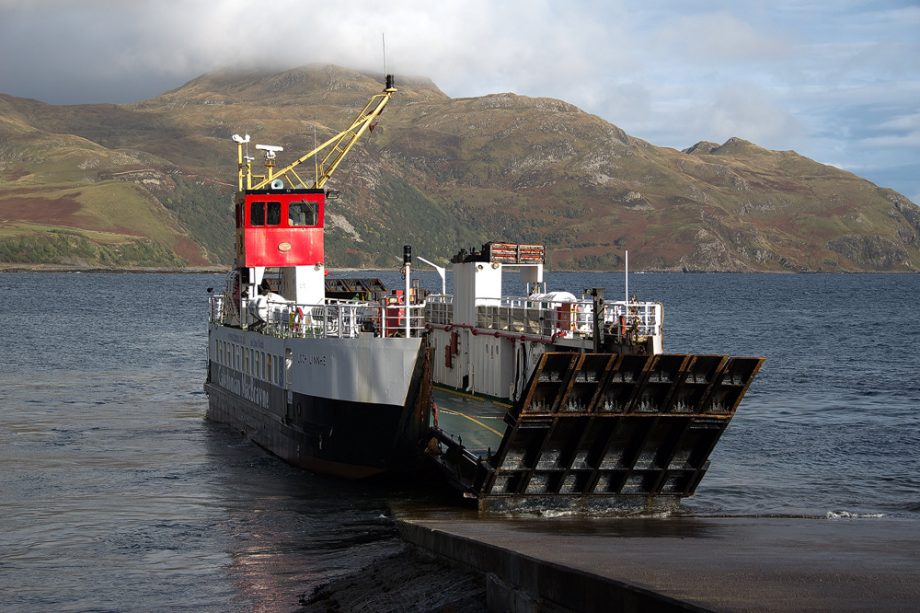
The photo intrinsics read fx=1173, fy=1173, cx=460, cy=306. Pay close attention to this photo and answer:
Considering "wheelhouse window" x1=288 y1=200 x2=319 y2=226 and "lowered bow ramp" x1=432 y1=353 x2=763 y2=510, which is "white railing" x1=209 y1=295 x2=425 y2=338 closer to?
"wheelhouse window" x1=288 y1=200 x2=319 y2=226

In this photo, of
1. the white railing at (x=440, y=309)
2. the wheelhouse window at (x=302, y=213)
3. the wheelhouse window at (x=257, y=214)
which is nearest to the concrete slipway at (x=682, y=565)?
the white railing at (x=440, y=309)

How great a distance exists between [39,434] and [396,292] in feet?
61.1

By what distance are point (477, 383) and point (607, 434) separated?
34.0 ft

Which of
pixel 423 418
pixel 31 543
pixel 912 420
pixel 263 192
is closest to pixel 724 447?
pixel 912 420

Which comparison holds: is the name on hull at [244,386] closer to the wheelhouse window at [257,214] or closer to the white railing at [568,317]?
the wheelhouse window at [257,214]

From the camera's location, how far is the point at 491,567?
16.9m

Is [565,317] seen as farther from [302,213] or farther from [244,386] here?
[244,386]

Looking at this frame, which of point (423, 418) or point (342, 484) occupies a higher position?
point (423, 418)

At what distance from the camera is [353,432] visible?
30.8 m

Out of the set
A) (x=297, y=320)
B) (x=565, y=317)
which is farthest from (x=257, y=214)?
(x=565, y=317)

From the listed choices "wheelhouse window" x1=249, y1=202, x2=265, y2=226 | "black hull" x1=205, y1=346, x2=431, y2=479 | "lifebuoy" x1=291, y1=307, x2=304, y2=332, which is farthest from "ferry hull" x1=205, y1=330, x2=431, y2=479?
"wheelhouse window" x1=249, y1=202, x2=265, y2=226

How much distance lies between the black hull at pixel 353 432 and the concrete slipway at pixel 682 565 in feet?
22.0

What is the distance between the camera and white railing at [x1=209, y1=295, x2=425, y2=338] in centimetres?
3006

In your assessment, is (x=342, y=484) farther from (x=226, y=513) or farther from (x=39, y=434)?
(x=39, y=434)
